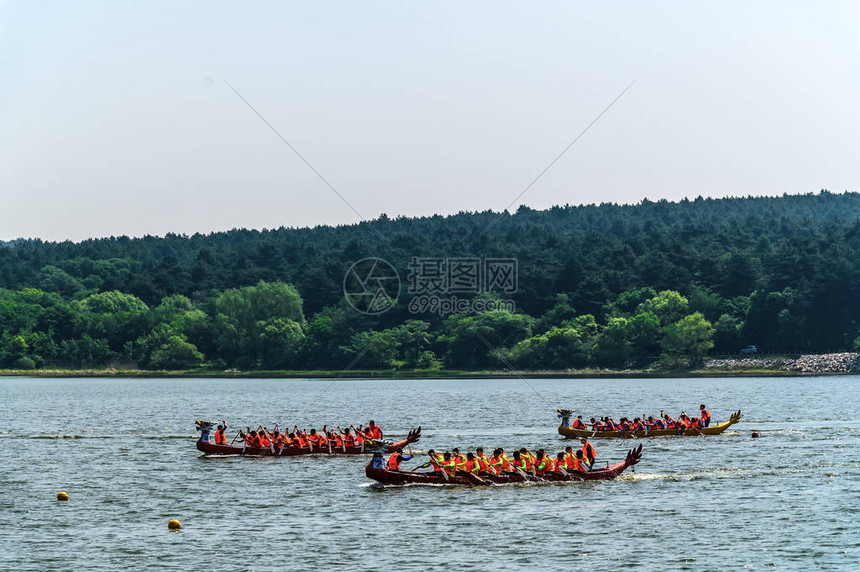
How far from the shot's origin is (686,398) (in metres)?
111

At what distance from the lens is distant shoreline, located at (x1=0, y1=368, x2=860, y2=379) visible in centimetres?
14875

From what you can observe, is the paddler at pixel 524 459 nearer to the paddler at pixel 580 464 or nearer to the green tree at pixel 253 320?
the paddler at pixel 580 464

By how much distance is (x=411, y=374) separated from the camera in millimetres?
167625

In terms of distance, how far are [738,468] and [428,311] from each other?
397 feet

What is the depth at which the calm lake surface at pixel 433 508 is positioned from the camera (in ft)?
111

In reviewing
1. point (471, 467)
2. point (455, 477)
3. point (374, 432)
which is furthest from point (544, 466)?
point (374, 432)

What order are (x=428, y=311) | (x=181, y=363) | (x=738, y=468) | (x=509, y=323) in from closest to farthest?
(x=738, y=468) → (x=509, y=323) → (x=428, y=311) → (x=181, y=363)

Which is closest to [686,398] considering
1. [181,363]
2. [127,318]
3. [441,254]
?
[441,254]

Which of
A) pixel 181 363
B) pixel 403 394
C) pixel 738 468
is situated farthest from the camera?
pixel 181 363

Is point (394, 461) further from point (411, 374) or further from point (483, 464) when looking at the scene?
point (411, 374)

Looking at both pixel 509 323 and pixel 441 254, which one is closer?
pixel 509 323

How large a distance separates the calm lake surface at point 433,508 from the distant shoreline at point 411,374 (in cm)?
6861

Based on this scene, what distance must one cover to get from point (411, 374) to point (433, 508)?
125245 mm

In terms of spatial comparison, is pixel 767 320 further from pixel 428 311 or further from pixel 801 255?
pixel 428 311
